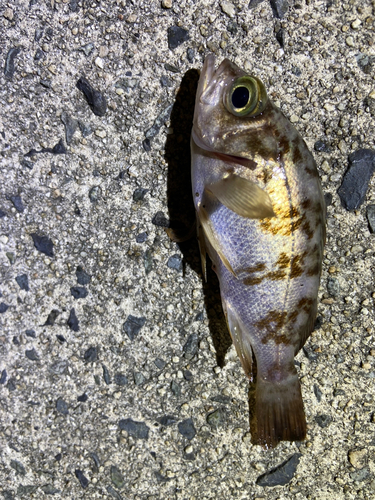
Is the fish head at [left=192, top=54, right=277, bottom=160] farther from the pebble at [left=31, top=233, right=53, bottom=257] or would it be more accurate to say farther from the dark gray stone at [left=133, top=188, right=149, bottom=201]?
the pebble at [left=31, top=233, right=53, bottom=257]

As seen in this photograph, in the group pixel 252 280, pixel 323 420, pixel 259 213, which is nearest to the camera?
pixel 259 213

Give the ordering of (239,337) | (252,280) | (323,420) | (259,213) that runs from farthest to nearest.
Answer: (323,420) → (239,337) → (252,280) → (259,213)

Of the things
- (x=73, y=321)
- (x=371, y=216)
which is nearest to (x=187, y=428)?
(x=73, y=321)

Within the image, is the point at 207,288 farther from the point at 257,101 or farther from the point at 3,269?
the point at 3,269

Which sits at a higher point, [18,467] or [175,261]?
[175,261]

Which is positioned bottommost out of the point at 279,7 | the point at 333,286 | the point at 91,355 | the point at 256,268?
the point at 91,355

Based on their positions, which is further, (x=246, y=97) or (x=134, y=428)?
(x=134, y=428)

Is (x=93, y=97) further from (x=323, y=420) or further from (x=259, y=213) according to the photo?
(x=323, y=420)
